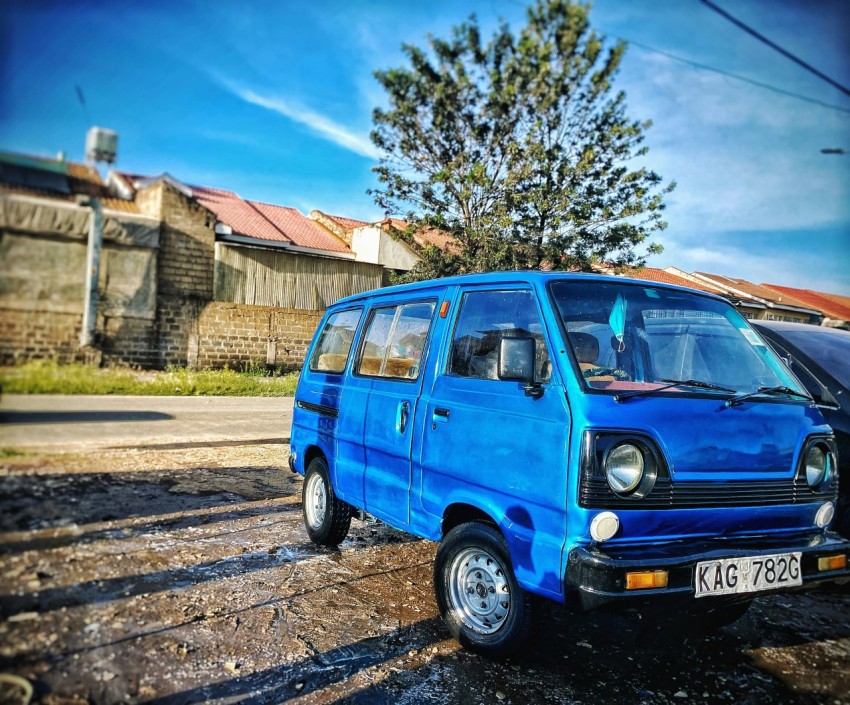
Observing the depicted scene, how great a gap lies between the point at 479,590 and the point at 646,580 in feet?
3.10

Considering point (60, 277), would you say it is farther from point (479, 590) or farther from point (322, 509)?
point (322, 509)

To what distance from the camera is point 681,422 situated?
2592mm

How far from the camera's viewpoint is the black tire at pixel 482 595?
275cm

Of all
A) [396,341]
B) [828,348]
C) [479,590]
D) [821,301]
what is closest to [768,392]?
[479,590]

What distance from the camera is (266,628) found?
3.12m

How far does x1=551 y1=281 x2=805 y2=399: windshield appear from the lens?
297 centimetres

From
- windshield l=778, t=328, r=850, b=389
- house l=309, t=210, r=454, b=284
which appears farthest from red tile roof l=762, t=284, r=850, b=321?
windshield l=778, t=328, r=850, b=389

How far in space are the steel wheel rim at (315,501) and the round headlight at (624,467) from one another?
2.53 metres

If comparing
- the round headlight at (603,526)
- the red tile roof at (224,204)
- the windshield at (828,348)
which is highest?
the red tile roof at (224,204)

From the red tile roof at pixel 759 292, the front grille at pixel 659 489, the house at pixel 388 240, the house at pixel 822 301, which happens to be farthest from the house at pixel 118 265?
the house at pixel 822 301

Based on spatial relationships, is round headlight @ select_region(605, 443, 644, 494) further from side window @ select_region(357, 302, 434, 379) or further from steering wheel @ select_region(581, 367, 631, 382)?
side window @ select_region(357, 302, 434, 379)

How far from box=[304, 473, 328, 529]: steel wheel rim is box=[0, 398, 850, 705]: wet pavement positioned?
18 centimetres

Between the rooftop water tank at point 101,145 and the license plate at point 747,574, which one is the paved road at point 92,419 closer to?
the rooftop water tank at point 101,145

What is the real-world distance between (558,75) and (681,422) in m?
8.35
